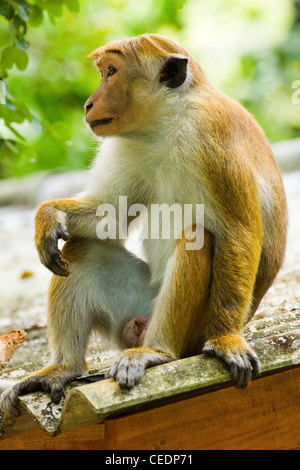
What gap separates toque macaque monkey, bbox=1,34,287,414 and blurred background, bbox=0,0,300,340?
3.89 m

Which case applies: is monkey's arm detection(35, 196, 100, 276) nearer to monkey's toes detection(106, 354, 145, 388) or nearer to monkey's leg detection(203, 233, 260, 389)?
monkey's toes detection(106, 354, 145, 388)

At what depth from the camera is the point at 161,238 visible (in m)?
4.32

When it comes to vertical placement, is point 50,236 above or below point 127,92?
below

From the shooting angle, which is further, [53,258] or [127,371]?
[53,258]

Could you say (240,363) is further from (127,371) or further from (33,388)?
(33,388)

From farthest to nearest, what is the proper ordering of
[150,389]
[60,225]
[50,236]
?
[60,225]
[50,236]
[150,389]

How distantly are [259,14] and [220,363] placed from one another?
16.7m

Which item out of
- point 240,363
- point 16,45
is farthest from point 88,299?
point 16,45

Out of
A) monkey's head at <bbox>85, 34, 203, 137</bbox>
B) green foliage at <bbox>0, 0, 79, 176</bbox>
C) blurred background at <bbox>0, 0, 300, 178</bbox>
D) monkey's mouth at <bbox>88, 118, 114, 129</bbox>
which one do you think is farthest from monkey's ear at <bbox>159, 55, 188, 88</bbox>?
blurred background at <bbox>0, 0, 300, 178</bbox>

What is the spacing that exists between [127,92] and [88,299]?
52.7 inches

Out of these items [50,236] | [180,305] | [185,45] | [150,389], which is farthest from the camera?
[185,45]

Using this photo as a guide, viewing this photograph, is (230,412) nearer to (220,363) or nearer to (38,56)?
(220,363)

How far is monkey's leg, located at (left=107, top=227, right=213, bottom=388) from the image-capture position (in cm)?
380
